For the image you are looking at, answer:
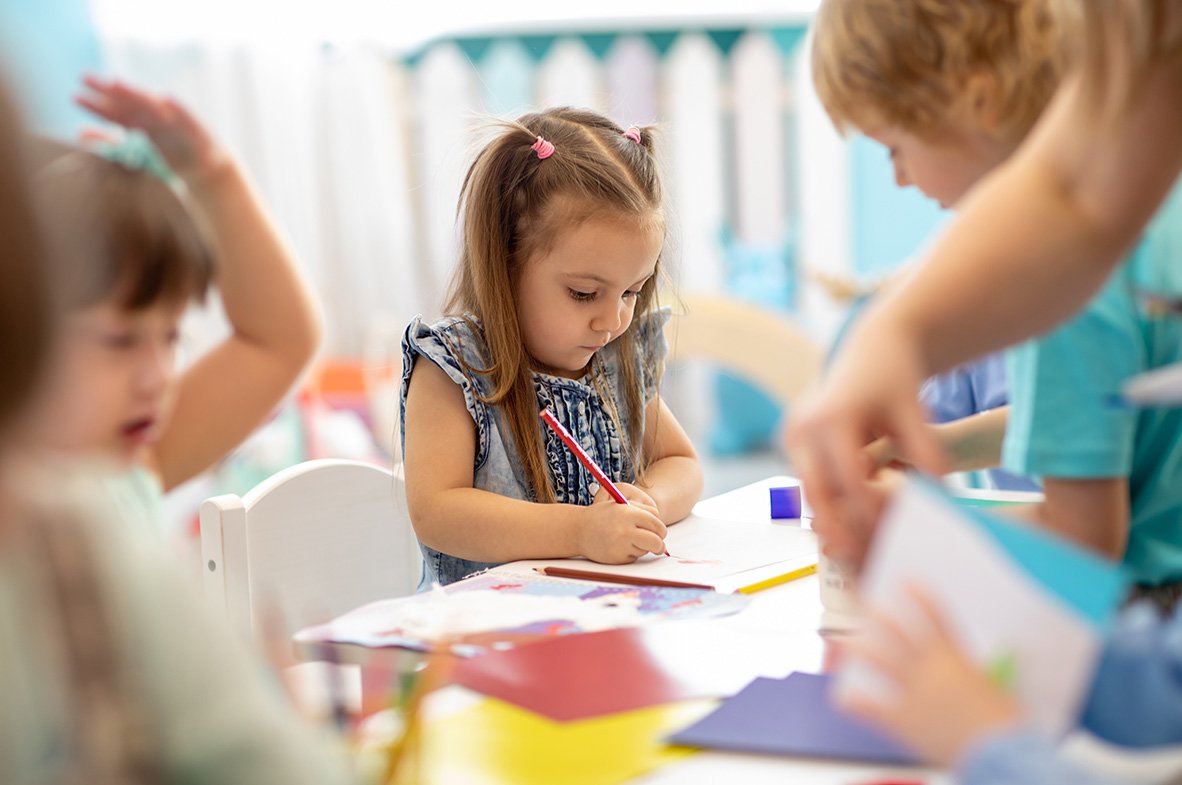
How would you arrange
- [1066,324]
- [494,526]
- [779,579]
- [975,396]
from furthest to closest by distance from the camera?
[975,396], [494,526], [779,579], [1066,324]

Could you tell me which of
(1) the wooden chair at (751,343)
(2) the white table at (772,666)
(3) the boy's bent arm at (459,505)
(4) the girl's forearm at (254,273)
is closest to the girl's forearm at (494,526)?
(3) the boy's bent arm at (459,505)

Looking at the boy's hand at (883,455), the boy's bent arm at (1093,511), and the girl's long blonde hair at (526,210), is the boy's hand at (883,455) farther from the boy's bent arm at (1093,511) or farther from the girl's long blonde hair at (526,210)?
the girl's long blonde hair at (526,210)

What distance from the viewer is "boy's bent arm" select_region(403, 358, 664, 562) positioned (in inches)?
43.4

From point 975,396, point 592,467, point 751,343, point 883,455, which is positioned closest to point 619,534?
point 592,467

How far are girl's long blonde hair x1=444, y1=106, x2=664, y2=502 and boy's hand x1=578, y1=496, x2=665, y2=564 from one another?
0.20 metres

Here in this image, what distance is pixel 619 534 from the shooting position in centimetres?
105

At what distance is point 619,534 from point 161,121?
49cm

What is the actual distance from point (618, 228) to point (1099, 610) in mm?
849

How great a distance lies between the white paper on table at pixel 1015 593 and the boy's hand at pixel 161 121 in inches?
19.1

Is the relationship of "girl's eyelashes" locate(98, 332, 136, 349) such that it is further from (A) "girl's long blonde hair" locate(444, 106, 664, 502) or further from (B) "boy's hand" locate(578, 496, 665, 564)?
(A) "girl's long blonde hair" locate(444, 106, 664, 502)

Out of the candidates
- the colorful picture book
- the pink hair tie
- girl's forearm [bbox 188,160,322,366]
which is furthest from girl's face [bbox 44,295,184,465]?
the pink hair tie

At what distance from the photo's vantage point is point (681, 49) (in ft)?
13.6

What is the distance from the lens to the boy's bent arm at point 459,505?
1.10 meters

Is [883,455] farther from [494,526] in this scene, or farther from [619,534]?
[494,526]
